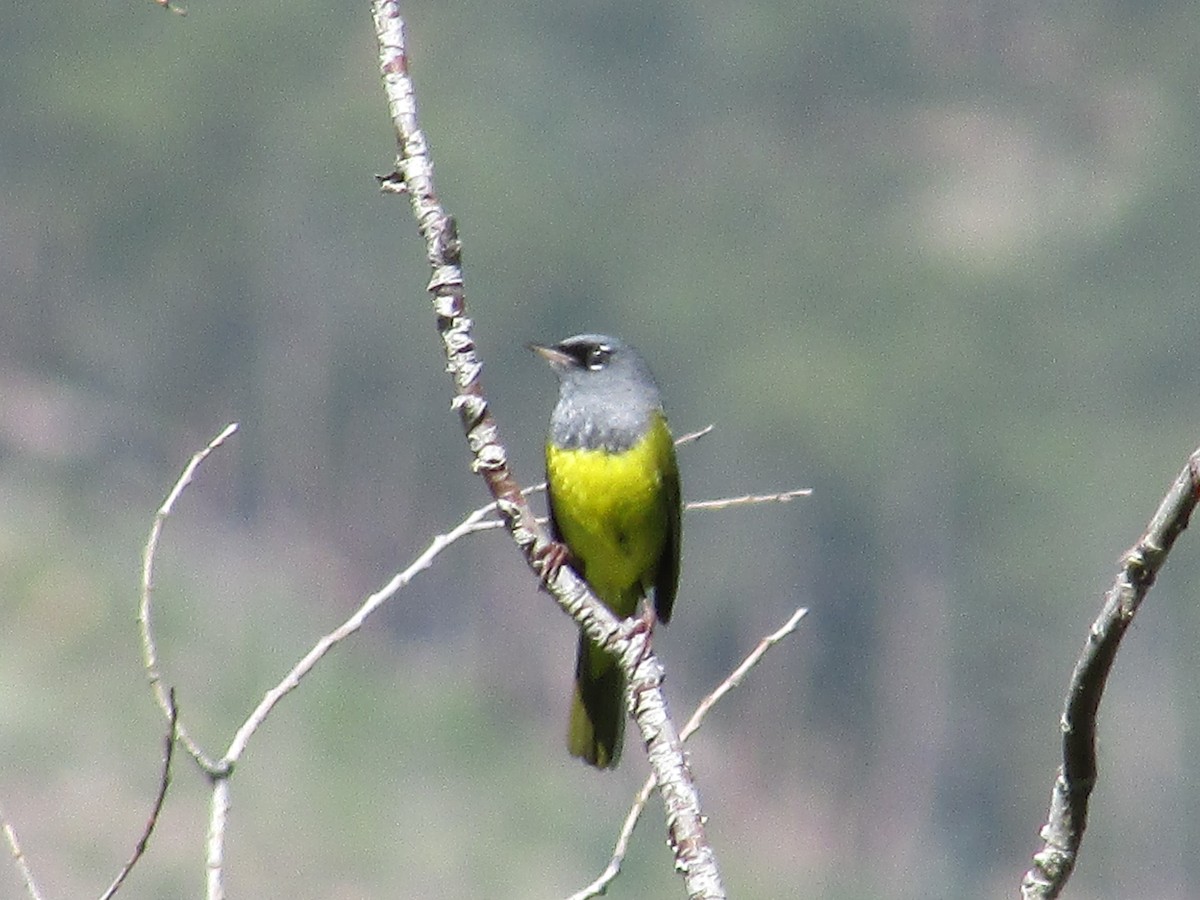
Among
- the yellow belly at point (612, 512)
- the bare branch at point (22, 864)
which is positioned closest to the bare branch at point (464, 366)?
the bare branch at point (22, 864)

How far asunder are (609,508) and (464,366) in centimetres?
201

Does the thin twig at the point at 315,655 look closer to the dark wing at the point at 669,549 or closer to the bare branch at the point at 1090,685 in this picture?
the bare branch at the point at 1090,685

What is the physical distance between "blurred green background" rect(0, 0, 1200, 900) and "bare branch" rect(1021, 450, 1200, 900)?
20.1 m

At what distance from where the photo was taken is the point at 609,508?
5141 mm

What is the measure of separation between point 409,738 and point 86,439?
6.65m

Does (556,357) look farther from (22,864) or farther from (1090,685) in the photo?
(1090,685)

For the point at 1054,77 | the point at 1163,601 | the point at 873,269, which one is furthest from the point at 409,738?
the point at 1054,77

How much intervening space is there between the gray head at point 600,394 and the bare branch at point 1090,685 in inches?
109

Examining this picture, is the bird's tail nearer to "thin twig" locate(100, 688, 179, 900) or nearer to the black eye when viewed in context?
the black eye

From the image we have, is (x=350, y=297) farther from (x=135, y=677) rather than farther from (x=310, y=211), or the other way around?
(x=135, y=677)

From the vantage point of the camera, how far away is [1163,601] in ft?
113

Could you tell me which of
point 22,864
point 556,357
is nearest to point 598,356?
point 556,357

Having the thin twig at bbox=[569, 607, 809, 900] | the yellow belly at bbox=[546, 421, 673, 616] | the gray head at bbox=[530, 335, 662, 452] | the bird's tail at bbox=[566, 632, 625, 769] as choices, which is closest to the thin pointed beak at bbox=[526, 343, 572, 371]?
the gray head at bbox=[530, 335, 662, 452]

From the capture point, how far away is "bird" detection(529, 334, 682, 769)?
5.06m
